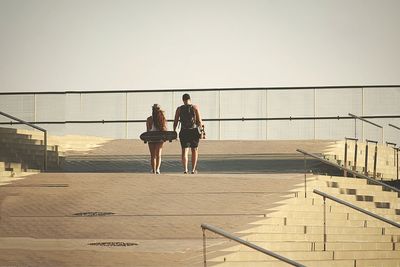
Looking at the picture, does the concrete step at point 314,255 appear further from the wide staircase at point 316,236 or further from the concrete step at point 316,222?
the concrete step at point 316,222

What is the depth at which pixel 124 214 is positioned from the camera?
22656 millimetres

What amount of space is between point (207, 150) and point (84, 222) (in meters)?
12.5

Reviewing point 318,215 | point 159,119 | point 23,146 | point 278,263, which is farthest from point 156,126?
point 278,263

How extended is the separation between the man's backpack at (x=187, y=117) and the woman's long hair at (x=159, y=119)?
2.32ft

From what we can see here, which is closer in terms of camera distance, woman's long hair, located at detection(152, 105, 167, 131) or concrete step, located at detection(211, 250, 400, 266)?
concrete step, located at detection(211, 250, 400, 266)

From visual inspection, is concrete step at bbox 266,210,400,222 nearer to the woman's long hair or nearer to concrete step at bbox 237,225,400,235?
concrete step at bbox 237,225,400,235

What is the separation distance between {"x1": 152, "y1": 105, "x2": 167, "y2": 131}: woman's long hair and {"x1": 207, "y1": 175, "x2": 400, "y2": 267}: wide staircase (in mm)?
3564

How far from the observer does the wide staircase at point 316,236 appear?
1906 centimetres

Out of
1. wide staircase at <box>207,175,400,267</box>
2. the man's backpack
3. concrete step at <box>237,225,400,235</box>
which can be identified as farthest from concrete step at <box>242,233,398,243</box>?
the man's backpack

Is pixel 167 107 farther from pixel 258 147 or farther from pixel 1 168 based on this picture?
pixel 1 168

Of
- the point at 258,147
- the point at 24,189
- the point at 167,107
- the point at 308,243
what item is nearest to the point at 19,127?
the point at 167,107

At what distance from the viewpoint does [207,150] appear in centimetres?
3425

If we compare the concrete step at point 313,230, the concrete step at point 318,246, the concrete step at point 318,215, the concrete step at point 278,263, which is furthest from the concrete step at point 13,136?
the concrete step at point 278,263

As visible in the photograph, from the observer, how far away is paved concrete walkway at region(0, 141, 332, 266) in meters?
18.5
